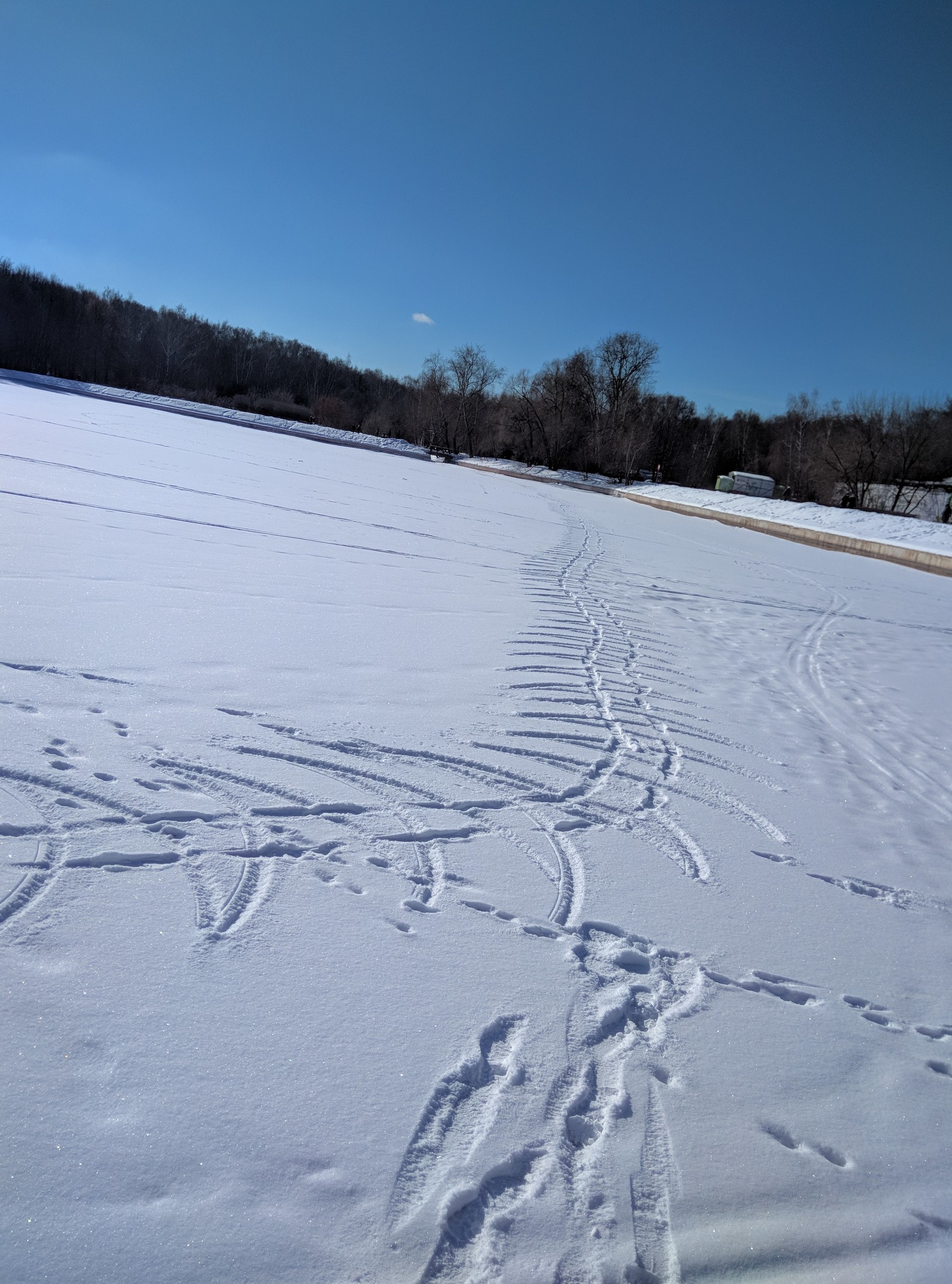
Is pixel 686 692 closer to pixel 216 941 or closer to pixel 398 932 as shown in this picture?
pixel 398 932

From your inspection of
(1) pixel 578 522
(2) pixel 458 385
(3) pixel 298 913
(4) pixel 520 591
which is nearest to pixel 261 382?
(2) pixel 458 385

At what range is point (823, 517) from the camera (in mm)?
25312

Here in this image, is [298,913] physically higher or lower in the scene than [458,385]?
lower

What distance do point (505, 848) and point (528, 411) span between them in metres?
48.6

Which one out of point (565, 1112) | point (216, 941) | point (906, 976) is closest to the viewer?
point (565, 1112)

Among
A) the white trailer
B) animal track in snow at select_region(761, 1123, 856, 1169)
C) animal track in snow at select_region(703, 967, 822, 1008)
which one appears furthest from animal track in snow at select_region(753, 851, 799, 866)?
the white trailer

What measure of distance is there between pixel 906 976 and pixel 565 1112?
4.60 ft

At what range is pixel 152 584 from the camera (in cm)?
507

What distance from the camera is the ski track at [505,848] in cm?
157

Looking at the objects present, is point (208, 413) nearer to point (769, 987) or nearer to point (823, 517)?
point (823, 517)

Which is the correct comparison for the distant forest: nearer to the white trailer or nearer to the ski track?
the white trailer

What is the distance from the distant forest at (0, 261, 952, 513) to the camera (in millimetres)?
39656

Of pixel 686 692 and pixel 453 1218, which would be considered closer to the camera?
pixel 453 1218

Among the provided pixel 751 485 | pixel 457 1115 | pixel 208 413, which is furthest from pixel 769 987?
pixel 751 485
